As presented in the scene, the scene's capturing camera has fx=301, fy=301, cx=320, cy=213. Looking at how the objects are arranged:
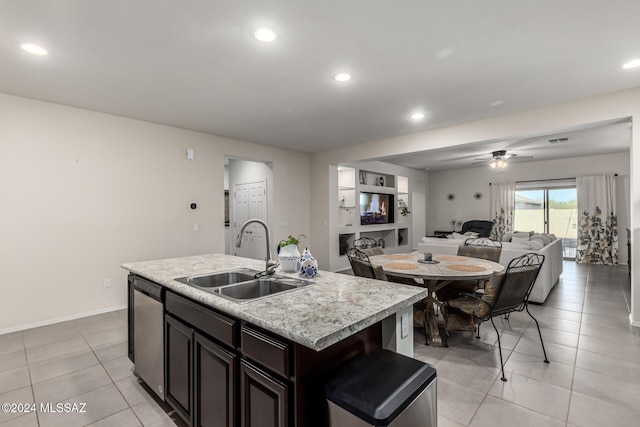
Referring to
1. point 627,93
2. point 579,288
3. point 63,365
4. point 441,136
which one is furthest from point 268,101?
point 579,288

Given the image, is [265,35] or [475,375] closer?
→ [265,35]

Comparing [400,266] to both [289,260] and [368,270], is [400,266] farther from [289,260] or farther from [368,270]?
[289,260]

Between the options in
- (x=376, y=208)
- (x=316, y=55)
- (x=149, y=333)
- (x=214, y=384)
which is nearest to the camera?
(x=214, y=384)

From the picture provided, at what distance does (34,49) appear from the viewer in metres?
2.41

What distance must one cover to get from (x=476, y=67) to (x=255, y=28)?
1991mm

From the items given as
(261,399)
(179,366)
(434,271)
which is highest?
(434,271)

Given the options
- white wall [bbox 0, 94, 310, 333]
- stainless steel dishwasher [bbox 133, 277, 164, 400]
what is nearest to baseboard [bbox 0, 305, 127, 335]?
white wall [bbox 0, 94, 310, 333]

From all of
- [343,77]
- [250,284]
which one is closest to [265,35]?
[343,77]

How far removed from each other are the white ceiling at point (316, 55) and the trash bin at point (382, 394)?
6.89 ft

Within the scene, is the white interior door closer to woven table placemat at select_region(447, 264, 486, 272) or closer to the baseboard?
the baseboard

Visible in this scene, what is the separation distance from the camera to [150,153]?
4.31 metres

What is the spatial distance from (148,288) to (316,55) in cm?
223

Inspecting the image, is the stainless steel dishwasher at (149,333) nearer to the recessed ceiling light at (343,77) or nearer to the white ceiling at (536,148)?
the recessed ceiling light at (343,77)

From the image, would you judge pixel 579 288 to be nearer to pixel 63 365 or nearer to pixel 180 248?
pixel 180 248
